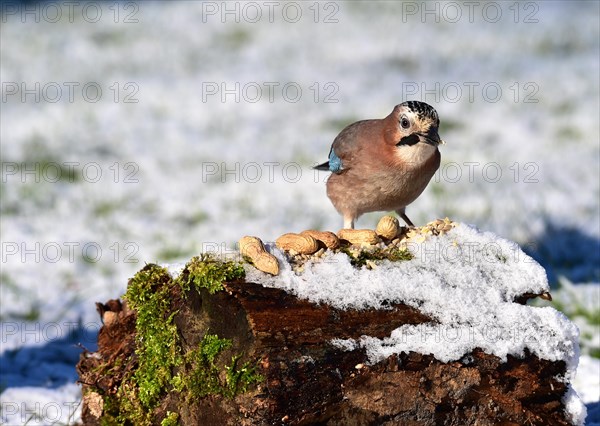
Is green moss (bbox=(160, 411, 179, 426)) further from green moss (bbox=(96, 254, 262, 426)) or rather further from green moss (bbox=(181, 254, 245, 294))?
green moss (bbox=(181, 254, 245, 294))

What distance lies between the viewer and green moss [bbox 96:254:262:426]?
2.97 meters

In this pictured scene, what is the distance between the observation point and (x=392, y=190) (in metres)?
4.34

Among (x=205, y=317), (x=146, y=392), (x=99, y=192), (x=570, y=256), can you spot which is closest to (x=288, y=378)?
(x=205, y=317)

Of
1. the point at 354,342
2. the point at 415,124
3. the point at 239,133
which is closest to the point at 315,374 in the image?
the point at 354,342

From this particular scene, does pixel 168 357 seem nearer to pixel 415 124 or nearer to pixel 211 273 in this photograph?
pixel 211 273

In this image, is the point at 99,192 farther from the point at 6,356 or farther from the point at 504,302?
Answer: the point at 504,302

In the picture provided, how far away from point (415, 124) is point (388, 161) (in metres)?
0.26

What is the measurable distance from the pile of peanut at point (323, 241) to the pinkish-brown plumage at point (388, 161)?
2.30 ft

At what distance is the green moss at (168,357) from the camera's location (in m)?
2.97

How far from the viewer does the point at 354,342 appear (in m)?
2.94

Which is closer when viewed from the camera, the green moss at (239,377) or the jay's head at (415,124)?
the green moss at (239,377)

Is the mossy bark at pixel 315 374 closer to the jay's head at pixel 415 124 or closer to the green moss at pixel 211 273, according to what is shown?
the green moss at pixel 211 273

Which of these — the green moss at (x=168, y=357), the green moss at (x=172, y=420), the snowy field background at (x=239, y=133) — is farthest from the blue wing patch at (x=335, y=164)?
the green moss at (x=172, y=420)

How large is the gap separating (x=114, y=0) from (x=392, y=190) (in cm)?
1156
